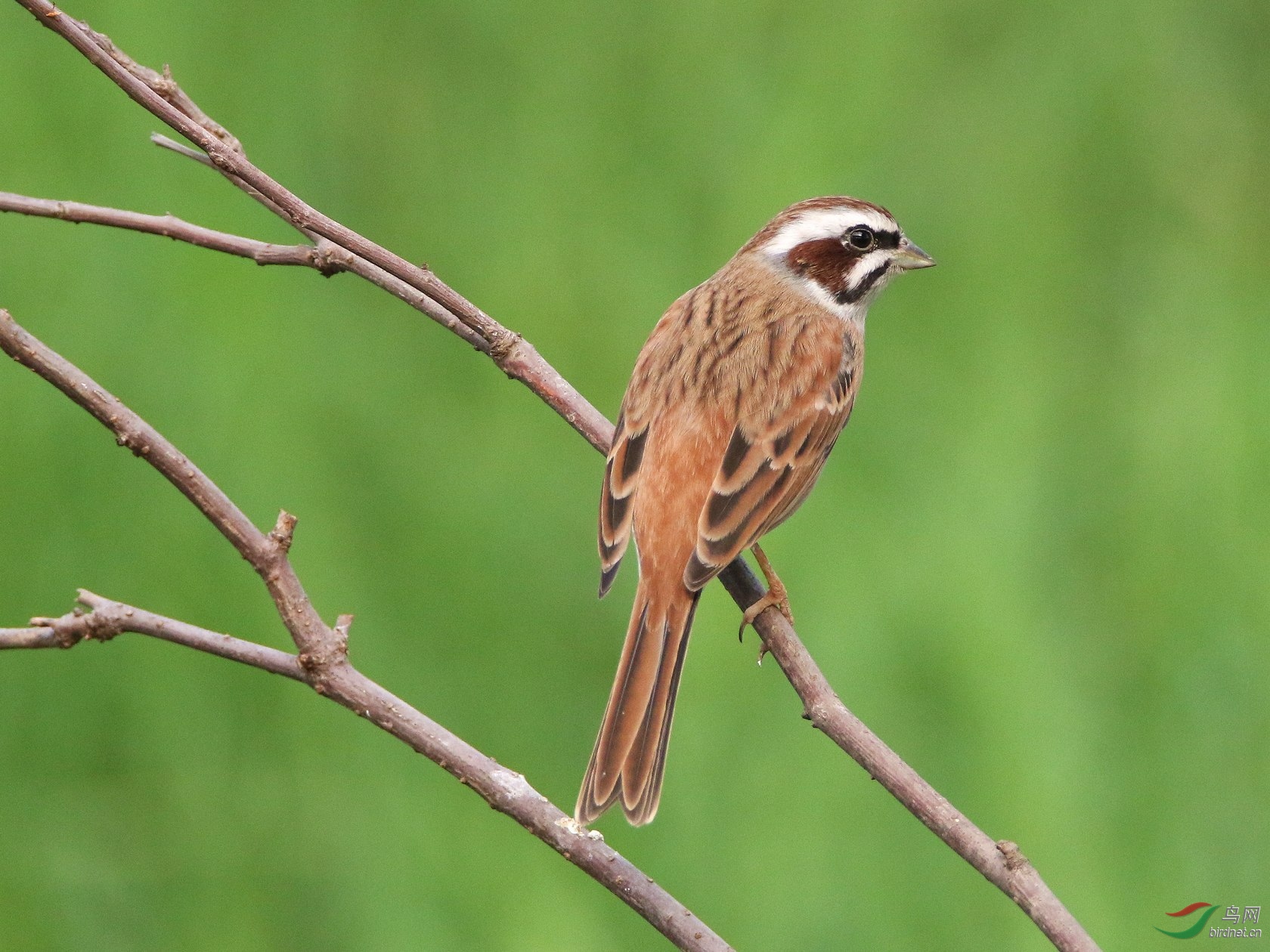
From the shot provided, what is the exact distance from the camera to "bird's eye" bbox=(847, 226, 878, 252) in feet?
15.3

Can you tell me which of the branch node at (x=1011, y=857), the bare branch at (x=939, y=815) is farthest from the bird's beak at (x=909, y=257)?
the branch node at (x=1011, y=857)

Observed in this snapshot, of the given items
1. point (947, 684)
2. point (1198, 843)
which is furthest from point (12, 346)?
point (1198, 843)

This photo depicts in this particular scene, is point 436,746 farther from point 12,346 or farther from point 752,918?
point 752,918

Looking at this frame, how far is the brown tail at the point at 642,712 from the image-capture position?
130 inches

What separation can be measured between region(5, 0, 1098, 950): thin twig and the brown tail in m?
0.24

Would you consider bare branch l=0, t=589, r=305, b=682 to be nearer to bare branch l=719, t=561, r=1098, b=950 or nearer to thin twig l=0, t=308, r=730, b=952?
thin twig l=0, t=308, r=730, b=952

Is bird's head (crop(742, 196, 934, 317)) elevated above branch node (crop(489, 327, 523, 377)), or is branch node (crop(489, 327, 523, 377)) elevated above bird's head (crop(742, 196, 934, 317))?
bird's head (crop(742, 196, 934, 317))

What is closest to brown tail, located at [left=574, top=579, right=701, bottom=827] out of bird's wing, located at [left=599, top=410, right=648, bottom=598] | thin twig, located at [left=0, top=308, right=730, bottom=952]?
bird's wing, located at [left=599, top=410, right=648, bottom=598]

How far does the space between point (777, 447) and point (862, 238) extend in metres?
0.87

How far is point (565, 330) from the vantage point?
17.3ft

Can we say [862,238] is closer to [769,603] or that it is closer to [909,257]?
[909,257]

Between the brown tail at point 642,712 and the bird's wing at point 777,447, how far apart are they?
10 centimetres

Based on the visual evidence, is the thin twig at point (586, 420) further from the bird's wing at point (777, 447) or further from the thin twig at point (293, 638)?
the thin twig at point (293, 638)

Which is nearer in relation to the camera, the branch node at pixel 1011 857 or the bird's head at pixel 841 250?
the branch node at pixel 1011 857
